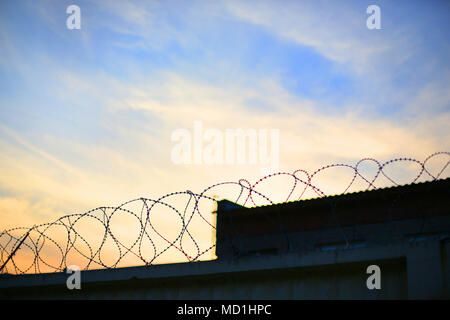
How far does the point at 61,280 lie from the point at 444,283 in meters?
7.32

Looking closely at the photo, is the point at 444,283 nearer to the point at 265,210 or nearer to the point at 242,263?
the point at 242,263

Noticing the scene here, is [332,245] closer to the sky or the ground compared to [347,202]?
closer to the ground

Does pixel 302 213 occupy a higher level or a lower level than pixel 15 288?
higher

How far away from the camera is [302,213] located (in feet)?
72.3

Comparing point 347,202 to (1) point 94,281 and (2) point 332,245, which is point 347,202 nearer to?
(2) point 332,245

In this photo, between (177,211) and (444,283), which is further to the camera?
(177,211)
